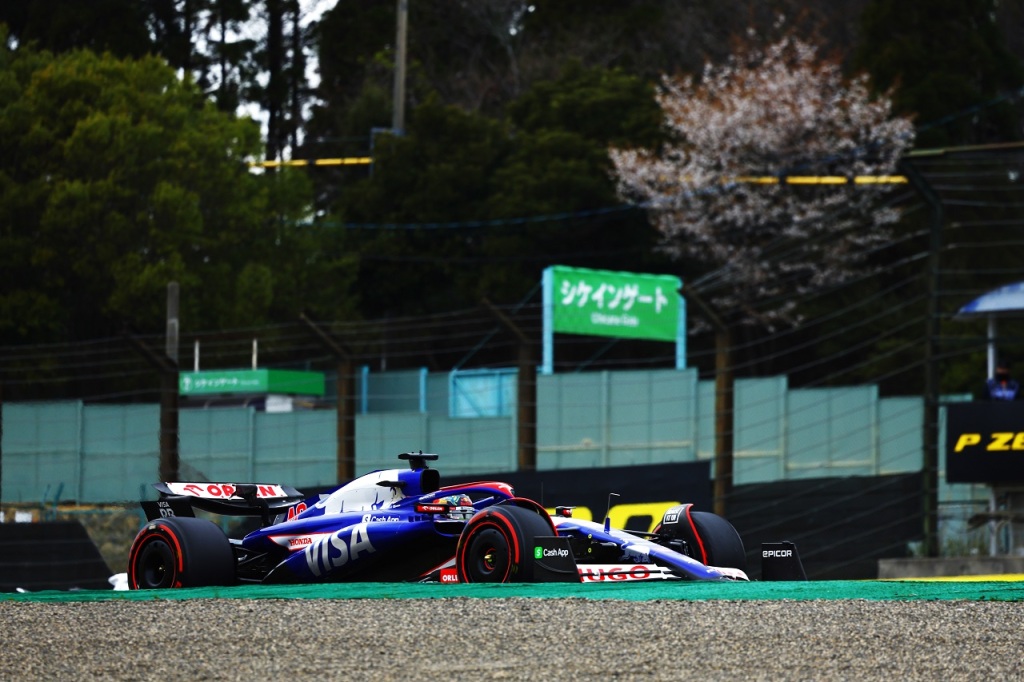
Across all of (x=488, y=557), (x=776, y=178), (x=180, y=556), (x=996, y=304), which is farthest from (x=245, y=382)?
(x=488, y=557)

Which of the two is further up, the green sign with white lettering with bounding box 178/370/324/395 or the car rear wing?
the green sign with white lettering with bounding box 178/370/324/395

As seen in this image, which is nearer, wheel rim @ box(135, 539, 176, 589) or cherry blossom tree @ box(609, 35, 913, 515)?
wheel rim @ box(135, 539, 176, 589)

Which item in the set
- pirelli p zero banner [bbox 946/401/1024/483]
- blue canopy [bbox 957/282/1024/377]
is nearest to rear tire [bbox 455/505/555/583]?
pirelli p zero banner [bbox 946/401/1024/483]

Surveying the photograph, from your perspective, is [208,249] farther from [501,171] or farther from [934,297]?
[934,297]

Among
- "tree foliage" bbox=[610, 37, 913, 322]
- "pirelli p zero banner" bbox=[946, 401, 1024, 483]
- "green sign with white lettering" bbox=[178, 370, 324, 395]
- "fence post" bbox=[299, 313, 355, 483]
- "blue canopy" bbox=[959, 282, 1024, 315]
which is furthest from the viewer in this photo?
"tree foliage" bbox=[610, 37, 913, 322]

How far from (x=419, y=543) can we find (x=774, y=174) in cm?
2503

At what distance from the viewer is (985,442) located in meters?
13.9

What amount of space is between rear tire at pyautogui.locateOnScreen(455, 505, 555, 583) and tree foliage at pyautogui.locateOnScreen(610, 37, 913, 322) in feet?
79.4

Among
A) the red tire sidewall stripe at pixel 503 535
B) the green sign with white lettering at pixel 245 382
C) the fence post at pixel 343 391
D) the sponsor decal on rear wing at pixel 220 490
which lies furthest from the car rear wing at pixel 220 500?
the green sign with white lettering at pixel 245 382

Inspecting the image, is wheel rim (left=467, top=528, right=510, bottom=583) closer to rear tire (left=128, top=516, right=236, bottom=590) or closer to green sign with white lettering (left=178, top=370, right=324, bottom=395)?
rear tire (left=128, top=516, right=236, bottom=590)

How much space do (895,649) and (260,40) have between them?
40839 millimetres

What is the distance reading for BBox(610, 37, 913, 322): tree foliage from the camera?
33.0 metres

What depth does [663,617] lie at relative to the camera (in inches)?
270

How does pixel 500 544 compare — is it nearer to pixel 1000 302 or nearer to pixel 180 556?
pixel 180 556
